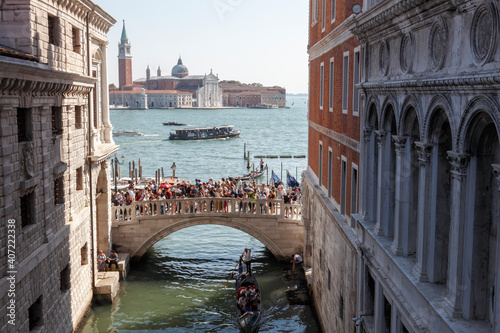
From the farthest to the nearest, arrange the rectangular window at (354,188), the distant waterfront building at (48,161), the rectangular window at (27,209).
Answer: the rectangular window at (27,209) < the rectangular window at (354,188) < the distant waterfront building at (48,161)

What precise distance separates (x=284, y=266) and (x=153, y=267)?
236 inches

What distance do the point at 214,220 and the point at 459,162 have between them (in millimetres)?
21077

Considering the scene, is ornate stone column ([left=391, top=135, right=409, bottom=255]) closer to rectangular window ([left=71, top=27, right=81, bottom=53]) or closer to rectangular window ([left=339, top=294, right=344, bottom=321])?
rectangular window ([left=339, top=294, right=344, bottom=321])

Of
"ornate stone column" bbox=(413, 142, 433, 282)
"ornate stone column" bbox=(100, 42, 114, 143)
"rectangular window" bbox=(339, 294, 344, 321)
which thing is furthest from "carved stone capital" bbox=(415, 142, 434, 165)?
"ornate stone column" bbox=(100, 42, 114, 143)

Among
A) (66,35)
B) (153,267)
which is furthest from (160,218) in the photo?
(66,35)

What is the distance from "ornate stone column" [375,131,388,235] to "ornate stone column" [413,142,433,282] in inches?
92.0

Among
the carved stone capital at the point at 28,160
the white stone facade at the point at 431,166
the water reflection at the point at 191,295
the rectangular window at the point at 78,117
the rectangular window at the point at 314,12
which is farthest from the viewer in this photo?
the rectangular window at the point at 314,12

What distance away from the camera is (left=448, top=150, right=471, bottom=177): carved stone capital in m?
7.40

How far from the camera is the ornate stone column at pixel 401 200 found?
10.3 m

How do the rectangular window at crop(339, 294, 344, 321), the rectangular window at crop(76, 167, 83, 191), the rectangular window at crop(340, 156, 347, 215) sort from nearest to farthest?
the rectangular window at crop(339, 294, 344, 321) → the rectangular window at crop(340, 156, 347, 215) → the rectangular window at crop(76, 167, 83, 191)

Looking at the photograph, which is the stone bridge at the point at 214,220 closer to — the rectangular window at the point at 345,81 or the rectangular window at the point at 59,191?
the rectangular window at the point at 59,191

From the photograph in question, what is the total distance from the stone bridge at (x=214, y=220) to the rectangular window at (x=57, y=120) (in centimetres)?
965

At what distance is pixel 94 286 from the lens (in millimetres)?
22641

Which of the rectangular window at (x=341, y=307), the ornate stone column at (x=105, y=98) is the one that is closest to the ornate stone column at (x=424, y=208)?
the rectangular window at (x=341, y=307)
